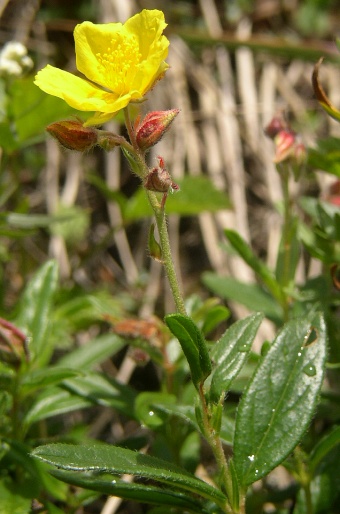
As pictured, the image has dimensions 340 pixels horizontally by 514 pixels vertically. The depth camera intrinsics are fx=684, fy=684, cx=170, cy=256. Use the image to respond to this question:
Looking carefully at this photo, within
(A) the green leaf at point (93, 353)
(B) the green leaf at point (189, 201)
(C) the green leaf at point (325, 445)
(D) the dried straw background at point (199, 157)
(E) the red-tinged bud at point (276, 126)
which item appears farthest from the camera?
(D) the dried straw background at point (199, 157)

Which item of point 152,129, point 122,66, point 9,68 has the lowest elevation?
point 152,129

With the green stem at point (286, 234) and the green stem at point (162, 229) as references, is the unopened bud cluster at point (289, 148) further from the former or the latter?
the green stem at point (162, 229)

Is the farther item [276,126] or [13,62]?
[13,62]

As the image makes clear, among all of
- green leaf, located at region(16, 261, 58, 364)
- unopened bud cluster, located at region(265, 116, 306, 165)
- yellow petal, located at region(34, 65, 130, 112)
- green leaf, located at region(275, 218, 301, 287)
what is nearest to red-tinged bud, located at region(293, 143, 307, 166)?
unopened bud cluster, located at region(265, 116, 306, 165)

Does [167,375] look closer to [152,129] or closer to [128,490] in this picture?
[128,490]

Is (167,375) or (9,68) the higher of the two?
(9,68)

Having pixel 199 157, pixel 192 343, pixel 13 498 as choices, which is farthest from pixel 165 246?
pixel 199 157

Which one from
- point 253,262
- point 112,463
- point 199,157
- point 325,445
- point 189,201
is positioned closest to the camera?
point 112,463

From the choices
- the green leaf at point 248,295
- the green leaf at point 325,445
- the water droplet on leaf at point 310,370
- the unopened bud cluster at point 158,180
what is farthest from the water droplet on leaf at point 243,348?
the green leaf at point 248,295
